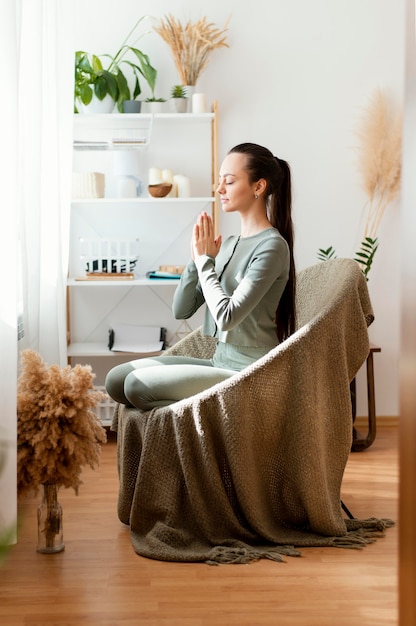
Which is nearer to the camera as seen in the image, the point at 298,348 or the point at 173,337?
the point at 298,348

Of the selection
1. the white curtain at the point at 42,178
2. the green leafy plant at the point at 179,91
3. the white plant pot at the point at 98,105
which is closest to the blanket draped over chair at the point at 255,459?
the white curtain at the point at 42,178

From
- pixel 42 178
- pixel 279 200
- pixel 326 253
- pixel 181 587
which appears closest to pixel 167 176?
pixel 326 253

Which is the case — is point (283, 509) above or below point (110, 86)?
below

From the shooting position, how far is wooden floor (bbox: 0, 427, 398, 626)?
1.99m

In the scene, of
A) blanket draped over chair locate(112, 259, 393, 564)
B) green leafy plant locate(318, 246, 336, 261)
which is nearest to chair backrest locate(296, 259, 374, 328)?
blanket draped over chair locate(112, 259, 393, 564)

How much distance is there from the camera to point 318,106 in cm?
418

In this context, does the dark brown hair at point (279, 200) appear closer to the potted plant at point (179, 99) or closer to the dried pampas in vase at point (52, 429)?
the dried pampas in vase at point (52, 429)

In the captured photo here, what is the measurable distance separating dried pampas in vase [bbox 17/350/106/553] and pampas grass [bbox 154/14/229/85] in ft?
6.72

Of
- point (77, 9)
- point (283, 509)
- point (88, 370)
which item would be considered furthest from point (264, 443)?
point (77, 9)

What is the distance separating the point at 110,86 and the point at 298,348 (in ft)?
6.52

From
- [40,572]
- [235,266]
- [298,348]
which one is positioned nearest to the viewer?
[40,572]

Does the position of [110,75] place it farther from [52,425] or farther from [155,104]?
[52,425]

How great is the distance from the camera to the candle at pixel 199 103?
3.94m

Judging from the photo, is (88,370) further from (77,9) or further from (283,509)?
(77,9)
